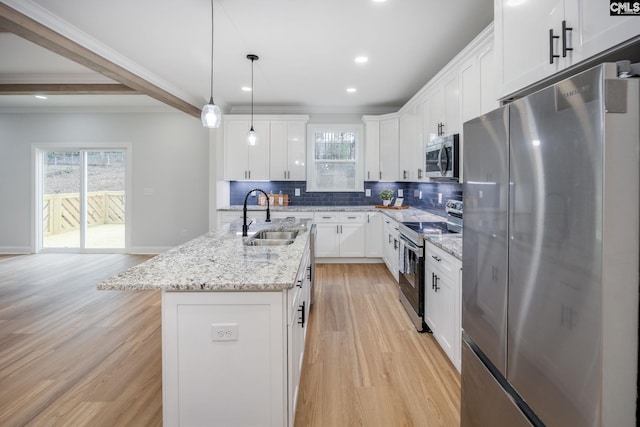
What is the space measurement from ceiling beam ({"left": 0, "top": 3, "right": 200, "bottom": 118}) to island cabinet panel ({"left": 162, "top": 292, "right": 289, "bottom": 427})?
2547 mm

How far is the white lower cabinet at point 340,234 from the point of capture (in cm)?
554

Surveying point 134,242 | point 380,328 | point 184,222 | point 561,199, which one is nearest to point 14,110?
point 134,242

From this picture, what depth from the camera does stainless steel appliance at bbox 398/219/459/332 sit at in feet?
9.84

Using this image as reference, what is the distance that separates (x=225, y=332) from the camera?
1.59m

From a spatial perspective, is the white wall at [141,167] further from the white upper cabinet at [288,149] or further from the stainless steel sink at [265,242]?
the stainless steel sink at [265,242]

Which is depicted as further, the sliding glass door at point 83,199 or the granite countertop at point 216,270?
the sliding glass door at point 83,199

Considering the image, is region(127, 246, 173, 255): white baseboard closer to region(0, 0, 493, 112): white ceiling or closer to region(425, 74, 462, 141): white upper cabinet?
region(0, 0, 493, 112): white ceiling

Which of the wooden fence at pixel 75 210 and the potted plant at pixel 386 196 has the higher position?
the potted plant at pixel 386 196

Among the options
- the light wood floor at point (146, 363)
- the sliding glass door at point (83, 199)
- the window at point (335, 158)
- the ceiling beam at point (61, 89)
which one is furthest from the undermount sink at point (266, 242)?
the sliding glass door at point (83, 199)

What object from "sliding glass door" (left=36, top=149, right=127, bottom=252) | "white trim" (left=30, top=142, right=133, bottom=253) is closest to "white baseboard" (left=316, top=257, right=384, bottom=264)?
"white trim" (left=30, top=142, right=133, bottom=253)

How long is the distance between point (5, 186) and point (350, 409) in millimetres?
7573

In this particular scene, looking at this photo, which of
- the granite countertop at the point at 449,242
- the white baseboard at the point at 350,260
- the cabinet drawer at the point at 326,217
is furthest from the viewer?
the white baseboard at the point at 350,260

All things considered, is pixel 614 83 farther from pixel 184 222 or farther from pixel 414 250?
pixel 184 222

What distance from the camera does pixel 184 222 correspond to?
6.40 meters
